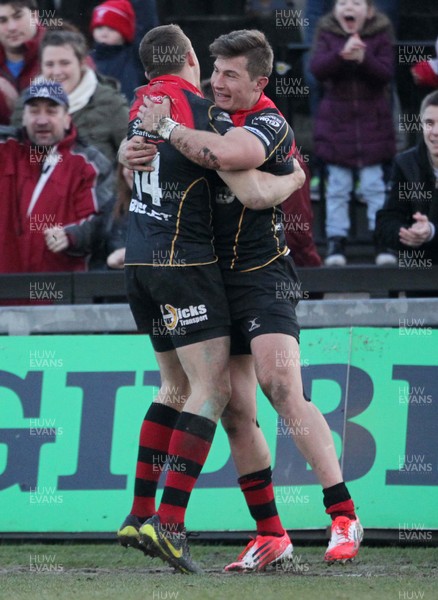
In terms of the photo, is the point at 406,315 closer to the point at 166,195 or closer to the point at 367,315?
the point at 367,315

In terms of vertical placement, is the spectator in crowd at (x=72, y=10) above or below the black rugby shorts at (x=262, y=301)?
above

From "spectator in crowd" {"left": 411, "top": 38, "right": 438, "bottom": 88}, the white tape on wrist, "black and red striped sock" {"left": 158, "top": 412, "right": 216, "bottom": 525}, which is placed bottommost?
"black and red striped sock" {"left": 158, "top": 412, "right": 216, "bottom": 525}

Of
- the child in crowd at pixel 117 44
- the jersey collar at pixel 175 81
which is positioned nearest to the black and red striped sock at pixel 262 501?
the jersey collar at pixel 175 81

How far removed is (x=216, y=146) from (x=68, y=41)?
12.6 ft

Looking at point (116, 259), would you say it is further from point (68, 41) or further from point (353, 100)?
point (353, 100)

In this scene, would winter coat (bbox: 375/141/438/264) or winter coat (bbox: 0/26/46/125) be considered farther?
winter coat (bbox: 0/26/46/125)

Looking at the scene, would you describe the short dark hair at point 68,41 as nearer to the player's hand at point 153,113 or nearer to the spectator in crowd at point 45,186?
the spectator in crowd at point 45,186

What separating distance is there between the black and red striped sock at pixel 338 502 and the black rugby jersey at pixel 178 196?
3.99ft

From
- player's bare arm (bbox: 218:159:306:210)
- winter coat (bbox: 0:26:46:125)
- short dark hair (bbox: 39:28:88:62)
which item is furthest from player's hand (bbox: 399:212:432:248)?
winter coat (bbox: 0:26:46:125)

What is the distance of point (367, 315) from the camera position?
23.8 feet

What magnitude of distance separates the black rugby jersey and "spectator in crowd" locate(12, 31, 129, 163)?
3193 millimetres

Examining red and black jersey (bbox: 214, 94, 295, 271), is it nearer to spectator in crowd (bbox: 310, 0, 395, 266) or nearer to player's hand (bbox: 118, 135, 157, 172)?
player's hand (bbox: 118, 135, 157, 172)

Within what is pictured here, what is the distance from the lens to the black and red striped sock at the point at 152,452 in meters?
5.95

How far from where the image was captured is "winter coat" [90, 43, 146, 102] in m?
9.89
